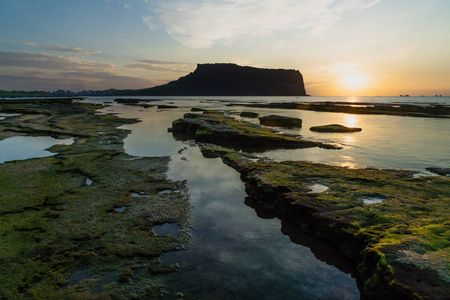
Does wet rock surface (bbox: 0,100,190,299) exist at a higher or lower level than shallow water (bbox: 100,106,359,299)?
higher

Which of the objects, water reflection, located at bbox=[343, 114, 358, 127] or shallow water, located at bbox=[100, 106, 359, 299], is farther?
water reflection, located at bbox=[343, 114, 358, 127]

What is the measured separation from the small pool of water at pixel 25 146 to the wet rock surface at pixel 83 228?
341 centimetres

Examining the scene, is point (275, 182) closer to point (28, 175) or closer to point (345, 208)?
point (345, 208)

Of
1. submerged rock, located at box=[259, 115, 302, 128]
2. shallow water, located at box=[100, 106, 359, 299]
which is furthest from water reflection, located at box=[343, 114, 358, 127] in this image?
shallow water, located at box=[100, 106, 359, 299]

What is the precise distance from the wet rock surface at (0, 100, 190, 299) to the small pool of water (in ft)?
11.2

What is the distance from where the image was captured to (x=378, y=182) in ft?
43.2

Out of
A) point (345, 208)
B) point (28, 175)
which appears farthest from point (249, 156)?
point (28, 175)

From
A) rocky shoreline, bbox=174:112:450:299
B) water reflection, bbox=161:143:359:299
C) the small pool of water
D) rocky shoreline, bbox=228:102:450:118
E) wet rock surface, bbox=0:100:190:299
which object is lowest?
water reflection, bbox=161:143:359:299

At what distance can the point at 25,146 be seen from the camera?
2334cm

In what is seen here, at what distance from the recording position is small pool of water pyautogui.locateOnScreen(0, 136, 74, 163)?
19766mm

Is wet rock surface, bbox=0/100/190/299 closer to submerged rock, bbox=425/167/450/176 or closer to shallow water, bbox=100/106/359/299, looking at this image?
shallow water, bbox=100/106/359/299

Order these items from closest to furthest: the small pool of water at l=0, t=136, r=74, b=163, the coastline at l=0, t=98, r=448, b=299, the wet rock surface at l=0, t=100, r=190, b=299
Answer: the coastline at l=0, t=98, r=448, b=299 < the wet rock surface at l=0, t=100, r=190, b=299 < the small pool of water at l=0, t=136, r=74, b=163

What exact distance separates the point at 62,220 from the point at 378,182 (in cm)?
1460

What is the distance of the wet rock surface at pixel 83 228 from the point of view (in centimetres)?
654
